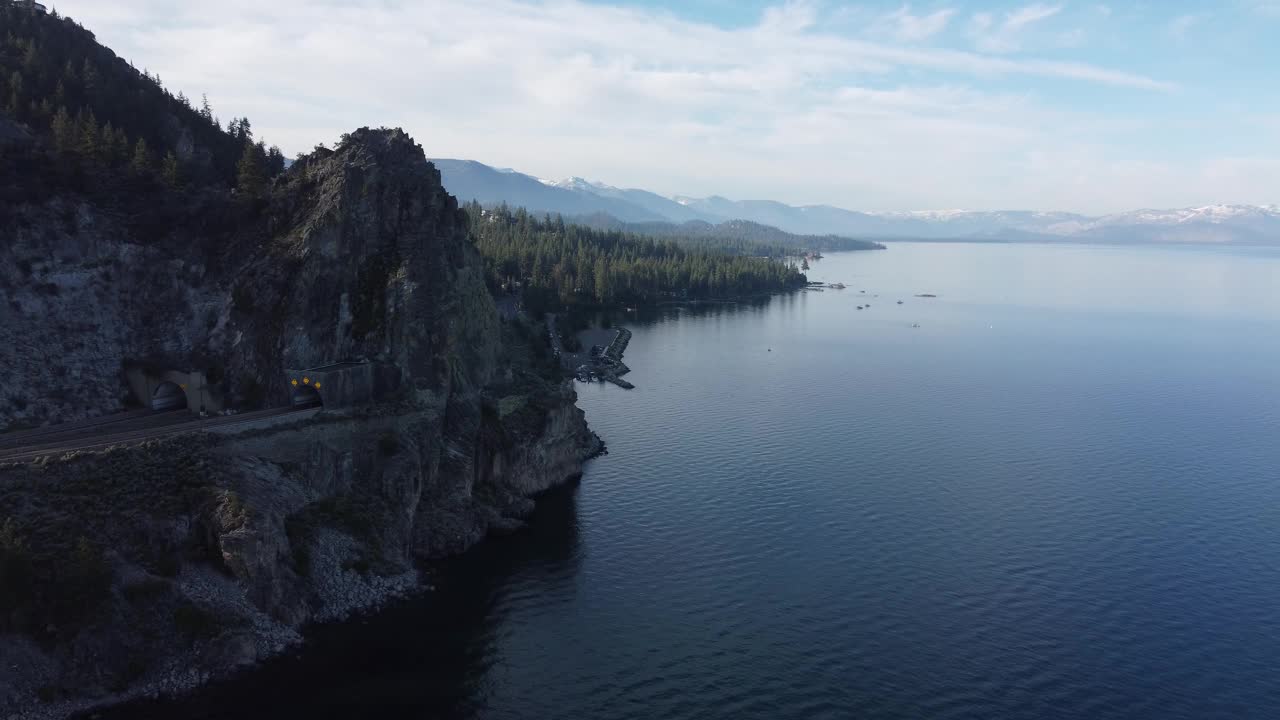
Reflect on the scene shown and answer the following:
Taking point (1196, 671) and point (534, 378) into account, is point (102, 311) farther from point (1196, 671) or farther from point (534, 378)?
point (1196, 671)

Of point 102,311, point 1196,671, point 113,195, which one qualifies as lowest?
point 1196,671

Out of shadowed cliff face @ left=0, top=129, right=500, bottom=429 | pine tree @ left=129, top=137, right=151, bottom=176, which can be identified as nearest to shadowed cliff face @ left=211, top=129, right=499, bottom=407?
shadowed cliff face @ left=0, top=129, right=500, bottom=429

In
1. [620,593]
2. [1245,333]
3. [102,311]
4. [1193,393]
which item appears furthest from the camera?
[1245,333]

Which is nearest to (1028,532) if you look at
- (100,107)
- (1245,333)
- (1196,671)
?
(1196,671)

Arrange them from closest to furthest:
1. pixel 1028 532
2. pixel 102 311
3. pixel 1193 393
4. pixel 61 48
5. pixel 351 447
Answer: pixel 351 447, pixel 1028 532, pixel 102 311, pixel 61 48, pixel 1193 393

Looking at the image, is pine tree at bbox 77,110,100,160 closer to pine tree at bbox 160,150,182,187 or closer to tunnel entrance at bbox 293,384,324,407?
pine tree at bbox 160,150,182,187

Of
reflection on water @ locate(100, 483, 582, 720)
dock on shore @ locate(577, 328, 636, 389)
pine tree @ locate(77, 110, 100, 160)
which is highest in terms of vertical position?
pine tree @ locate(77, 110, 100, 160)
